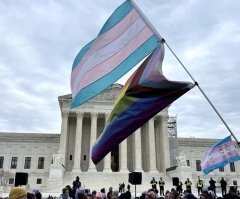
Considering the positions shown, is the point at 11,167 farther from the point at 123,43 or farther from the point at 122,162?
the point at 123,43

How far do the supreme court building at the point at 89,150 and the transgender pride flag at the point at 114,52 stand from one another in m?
32.9

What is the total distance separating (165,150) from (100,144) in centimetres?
3991

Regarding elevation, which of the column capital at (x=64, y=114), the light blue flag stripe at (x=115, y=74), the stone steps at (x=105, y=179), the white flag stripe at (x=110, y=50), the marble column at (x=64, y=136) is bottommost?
the stone steps at (x=105, y=179)

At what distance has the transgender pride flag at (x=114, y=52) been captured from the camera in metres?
7.55

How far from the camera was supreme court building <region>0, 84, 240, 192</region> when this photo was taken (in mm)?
42219

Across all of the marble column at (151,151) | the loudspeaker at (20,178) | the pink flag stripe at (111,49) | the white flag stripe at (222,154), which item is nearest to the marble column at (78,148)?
the marble column at (151,151)

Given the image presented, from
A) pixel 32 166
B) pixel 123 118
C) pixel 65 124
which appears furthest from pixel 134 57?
pixel 32 166

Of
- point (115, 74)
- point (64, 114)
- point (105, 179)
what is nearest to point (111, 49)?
point (115, 74)

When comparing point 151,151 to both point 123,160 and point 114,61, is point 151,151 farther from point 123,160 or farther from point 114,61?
point 114,61

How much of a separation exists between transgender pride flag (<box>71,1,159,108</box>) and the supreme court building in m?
32.9

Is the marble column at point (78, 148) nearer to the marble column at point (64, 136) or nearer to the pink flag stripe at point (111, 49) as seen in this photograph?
the marble column at point (64, 136)

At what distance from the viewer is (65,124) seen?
1726 inches

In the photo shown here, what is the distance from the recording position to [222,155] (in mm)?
11969

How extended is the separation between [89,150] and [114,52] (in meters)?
40.6
